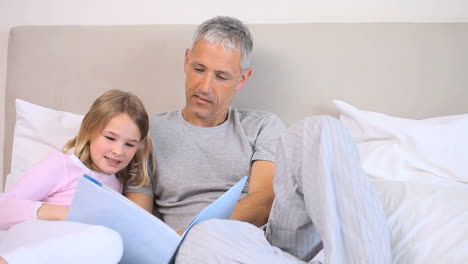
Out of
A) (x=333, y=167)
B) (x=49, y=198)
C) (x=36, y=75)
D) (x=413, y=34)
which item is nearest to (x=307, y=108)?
(x=413, y=34)

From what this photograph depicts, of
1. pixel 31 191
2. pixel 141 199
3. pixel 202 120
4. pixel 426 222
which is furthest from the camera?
pixel 202 120

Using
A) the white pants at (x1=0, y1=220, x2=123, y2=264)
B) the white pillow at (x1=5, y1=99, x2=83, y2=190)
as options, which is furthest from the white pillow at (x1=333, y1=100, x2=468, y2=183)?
the white pillow at (x1=5, y1=99, x2=83, y2=190)

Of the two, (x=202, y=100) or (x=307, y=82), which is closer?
(x=202, y=100)

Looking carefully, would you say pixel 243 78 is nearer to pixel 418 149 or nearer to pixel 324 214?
pixel 418 149

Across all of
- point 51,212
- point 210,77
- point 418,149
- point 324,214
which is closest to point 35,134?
point 51,212

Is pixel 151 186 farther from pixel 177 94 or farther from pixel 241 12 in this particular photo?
pixel 241 12

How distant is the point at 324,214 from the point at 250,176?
613 mm

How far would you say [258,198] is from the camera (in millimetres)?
1490

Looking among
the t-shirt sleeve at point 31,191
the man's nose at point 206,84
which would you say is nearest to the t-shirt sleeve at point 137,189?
the t-shirt sleeve at point 31,191

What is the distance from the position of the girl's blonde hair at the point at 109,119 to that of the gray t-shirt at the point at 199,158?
2.7 inches

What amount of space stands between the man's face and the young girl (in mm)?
199

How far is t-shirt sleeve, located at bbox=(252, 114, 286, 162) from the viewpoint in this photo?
1.60m

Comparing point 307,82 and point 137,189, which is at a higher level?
point 307,82

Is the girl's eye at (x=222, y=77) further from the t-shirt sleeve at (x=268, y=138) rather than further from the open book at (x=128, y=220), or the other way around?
the open book at (x=128, y=220)
